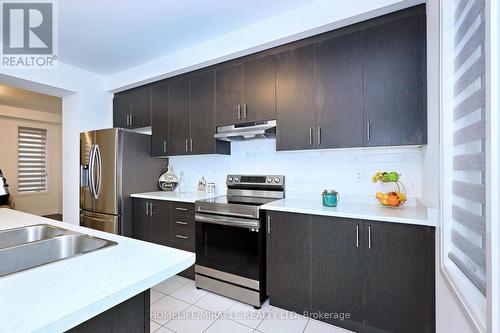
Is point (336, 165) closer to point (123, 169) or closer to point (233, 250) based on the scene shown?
point (233, 250)

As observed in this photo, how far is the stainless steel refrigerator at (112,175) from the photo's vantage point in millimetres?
2799

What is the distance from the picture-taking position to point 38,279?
0.69 m

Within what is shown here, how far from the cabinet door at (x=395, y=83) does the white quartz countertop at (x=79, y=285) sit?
66.7 inches

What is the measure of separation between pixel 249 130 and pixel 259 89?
1.38 ft

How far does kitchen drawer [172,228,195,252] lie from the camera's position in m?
2.47

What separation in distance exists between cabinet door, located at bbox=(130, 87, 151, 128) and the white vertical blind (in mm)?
3130

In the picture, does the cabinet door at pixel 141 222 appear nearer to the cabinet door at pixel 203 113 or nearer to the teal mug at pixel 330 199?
the cabinet door at pixel 203 113

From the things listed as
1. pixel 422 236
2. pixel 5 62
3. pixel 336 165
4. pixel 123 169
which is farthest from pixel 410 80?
pixel 5 62

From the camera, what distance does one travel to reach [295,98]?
7.12 feet

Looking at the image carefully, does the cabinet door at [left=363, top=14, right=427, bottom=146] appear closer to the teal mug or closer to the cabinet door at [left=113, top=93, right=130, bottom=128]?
the teal mug

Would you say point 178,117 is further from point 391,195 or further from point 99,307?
point 99,307

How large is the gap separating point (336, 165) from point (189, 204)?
60.4 inches
